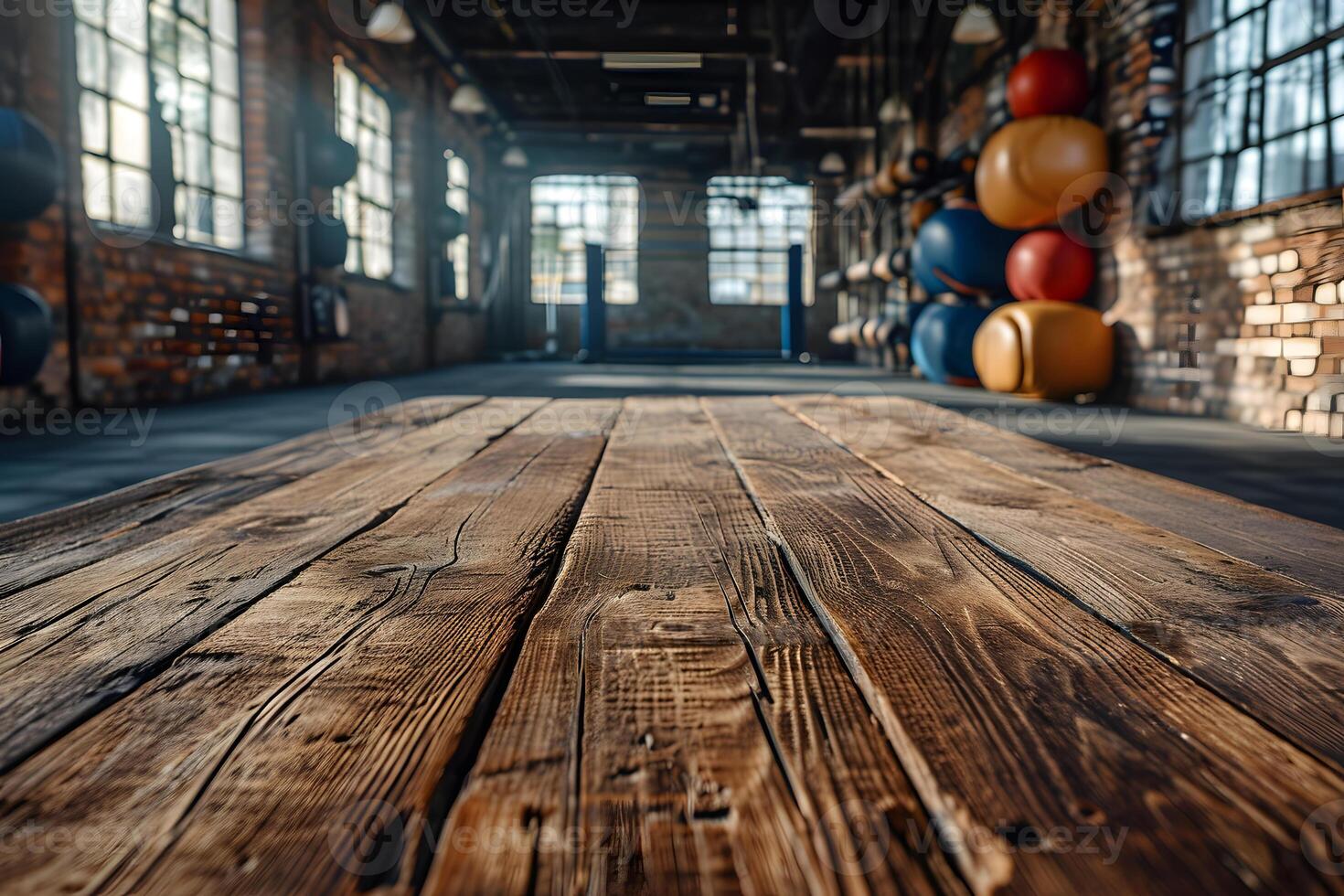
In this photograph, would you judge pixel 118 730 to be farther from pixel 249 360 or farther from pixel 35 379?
pixel 249 360

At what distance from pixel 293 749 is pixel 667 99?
1129 centimetres

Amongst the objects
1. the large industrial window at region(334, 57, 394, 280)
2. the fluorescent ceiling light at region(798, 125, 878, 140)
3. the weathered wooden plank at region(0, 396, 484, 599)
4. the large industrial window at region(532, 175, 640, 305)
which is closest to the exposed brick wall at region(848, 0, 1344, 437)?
the weathered wooden plank at region(0, 396, 484, 599)

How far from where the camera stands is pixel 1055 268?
4918mm

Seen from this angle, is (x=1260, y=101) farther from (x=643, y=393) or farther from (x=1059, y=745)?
(x=1059, y=745)

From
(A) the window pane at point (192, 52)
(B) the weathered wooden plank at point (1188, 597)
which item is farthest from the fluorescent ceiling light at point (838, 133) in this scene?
(B) the weathered wooden plank at point (1188, 597)

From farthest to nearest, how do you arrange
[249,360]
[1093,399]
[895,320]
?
[895,320]
[249,360]
[1093,399]

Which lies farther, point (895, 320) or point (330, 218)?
point (895, 320)

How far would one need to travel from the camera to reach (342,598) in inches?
37.9

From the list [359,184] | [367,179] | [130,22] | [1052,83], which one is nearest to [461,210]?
[367,179]

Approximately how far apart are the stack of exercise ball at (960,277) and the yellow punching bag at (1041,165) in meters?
0.75

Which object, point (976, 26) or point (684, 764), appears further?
point (976, 26)

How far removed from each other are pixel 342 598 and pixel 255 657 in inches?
7.2

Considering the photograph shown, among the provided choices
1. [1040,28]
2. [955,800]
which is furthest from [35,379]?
[1040,28]

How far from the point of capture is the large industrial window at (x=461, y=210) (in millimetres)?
10500
